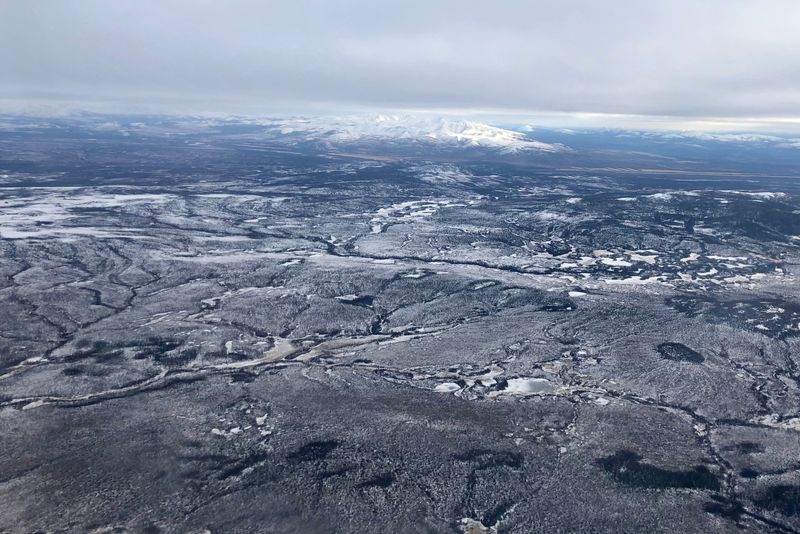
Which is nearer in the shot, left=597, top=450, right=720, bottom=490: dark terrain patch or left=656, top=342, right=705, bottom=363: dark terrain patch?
left=597, top=450, right=720, bottom=490: dark terrain patch

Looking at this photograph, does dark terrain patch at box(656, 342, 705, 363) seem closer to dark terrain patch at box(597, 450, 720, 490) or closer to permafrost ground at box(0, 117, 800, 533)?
permafrost ground at box(0, 117, 800, 533)

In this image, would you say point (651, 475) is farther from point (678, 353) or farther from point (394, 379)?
point (678, 353)

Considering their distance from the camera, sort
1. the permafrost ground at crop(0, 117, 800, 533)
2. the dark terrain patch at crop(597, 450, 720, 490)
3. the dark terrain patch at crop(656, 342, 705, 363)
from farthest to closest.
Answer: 1. the dark terrain patch at crop(656, 342, 705, 363)
2. the dark terrain patch at crop(597, 450, 720, 490)
3. the permafrost ground at crop(0, 117, 800, 533)

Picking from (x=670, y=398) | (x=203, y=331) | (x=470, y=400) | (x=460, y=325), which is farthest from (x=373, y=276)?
(x=670, y=398)

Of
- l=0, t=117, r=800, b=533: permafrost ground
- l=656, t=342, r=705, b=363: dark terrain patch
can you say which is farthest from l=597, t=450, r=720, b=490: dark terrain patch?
l=656, t=342, r=705, b=363: dark terrain patch

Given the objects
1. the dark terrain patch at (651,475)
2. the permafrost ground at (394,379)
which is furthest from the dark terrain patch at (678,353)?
the dark terrain patch at (651,475)

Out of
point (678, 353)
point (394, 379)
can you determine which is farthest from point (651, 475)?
point (678, 353)

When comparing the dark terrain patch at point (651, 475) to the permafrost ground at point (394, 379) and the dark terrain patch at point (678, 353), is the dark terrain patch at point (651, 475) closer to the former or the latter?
the permafrost ground at point (394, 379)

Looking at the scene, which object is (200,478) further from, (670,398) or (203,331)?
(670,398)

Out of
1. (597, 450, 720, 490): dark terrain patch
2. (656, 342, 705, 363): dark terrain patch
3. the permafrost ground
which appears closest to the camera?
the permafrost ground
